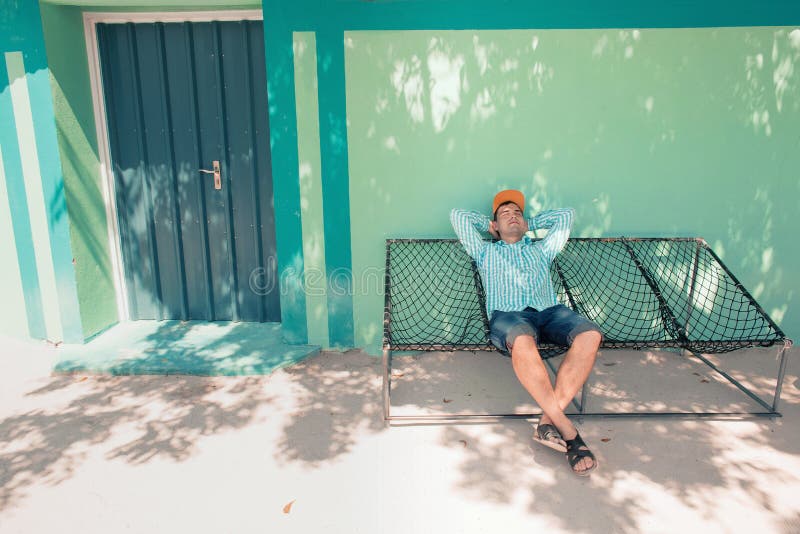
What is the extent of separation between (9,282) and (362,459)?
10.2ft

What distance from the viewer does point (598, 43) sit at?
12.1ft

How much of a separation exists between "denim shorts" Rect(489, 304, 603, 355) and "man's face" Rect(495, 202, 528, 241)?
1.59 feet

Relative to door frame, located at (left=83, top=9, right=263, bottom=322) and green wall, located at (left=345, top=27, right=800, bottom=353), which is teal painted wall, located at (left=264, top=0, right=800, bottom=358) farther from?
door frame, located at (left=83, top=9, right=263, bottom=322)

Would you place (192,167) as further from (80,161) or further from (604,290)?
(604,290)

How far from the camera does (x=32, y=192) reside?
3.96 meters

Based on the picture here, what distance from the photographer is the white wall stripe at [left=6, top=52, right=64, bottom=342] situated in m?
3.78

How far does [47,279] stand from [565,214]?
3640 mm

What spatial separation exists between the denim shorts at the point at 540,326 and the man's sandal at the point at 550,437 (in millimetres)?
438

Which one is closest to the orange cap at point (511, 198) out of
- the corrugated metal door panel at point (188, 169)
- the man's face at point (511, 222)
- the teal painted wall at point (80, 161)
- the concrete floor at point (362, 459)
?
the man's face at point (511, 222)

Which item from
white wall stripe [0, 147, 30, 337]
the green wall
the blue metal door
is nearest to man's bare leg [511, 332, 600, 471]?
the green wall

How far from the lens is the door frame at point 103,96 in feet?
→ 12.9

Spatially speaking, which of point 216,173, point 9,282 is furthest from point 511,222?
point 9,282

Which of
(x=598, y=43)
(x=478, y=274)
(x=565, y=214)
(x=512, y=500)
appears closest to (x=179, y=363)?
(x=478, y=274)

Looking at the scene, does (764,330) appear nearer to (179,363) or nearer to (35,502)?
(179,363)
